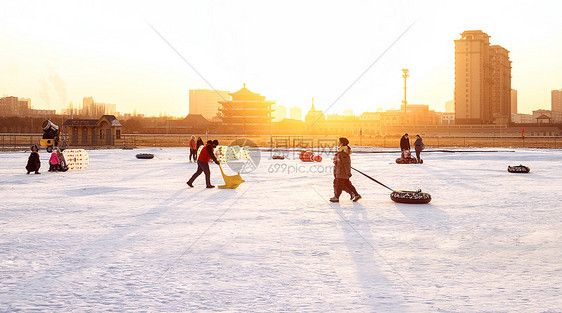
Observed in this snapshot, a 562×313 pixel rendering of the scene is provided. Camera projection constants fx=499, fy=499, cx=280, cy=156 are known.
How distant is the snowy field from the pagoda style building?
327ft

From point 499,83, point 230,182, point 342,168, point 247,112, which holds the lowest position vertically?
Answer: point 230,182

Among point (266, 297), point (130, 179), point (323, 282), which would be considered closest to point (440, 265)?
point (323, 282)

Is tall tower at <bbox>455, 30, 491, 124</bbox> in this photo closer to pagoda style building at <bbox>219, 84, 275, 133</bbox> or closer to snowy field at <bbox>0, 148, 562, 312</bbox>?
pagoda style building at <bbox>219, 84, 275, 133</bbox>

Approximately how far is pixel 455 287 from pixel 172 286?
3.32 meters

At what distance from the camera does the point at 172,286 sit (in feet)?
19.2

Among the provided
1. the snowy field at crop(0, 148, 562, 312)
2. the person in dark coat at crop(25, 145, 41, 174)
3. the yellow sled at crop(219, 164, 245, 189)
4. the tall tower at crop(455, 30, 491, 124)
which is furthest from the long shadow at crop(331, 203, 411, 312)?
the tall tower at crop(455, 30, 491, 124)

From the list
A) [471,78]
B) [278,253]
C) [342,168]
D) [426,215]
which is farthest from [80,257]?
[471,78]

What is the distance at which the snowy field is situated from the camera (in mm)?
5418

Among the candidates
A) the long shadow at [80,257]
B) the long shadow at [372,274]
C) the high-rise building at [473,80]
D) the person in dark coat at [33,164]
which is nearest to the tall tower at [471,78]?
the high-rise building at [473,80]

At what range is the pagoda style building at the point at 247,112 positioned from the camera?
11388 cm

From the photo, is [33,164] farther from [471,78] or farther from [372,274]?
[471,78]

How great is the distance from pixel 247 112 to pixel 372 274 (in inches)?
4348

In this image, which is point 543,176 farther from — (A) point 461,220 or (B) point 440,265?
(B) point 440,265

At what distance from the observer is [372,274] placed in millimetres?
6359
